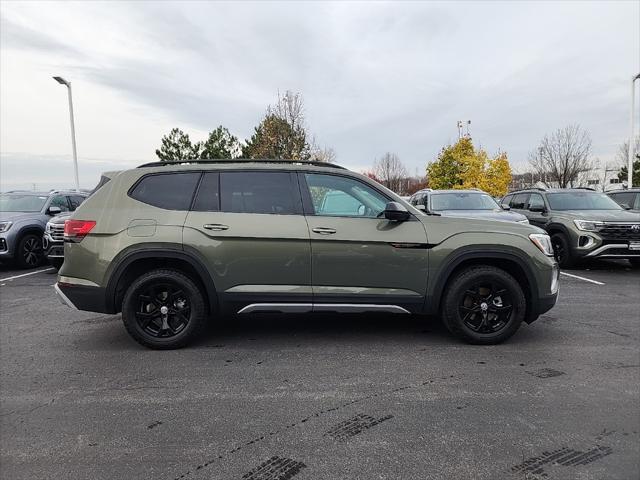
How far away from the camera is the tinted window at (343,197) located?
172 inches

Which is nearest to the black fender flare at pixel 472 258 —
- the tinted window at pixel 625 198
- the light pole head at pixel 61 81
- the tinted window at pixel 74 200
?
the tinted window at pixel 625 198

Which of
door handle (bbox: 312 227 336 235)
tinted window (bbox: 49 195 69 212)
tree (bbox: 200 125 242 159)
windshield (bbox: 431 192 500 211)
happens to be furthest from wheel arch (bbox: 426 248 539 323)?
tree (bbox: 200 125 242 159)

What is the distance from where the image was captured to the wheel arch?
4293mm

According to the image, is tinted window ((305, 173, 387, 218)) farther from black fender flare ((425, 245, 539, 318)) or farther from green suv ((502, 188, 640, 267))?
green suv ((502, 188, 640, 267))

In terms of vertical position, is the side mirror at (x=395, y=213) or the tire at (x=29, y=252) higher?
the side mirror at (x=395, y=213)

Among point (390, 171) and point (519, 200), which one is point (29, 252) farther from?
point (390, 171)

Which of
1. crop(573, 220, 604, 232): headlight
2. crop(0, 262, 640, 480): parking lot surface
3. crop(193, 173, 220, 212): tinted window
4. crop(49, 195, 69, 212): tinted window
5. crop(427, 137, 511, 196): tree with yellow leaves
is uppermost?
crop(427, 137, 511, 196): tree with yellow leaves

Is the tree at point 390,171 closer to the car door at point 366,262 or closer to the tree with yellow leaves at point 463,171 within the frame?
the tree with yellow leaves at point 463,171

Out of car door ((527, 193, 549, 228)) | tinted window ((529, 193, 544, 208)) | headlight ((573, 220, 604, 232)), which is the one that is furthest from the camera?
tinted window ((529, 193, 544, 208))

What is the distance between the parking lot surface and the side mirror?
130 cm

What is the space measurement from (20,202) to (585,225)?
42.7 ft

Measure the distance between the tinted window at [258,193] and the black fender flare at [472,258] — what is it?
1.57 meters

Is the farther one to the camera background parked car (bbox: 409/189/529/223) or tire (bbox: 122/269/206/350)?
background parked car (bbox: 409/189/529/223)

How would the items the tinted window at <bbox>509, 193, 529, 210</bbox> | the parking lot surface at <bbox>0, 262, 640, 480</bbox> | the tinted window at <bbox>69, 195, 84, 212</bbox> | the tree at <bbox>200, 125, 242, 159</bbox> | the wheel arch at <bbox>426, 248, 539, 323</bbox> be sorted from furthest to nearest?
the tree at <bbox>200, 125, 242, 159</bbox> < the tinted window at <bbox>69, 195, 84, 212</bbox> < the tinted window at <bbox>509, 193, 529, 210</bbox> < the wheel arch at <bbox>426, 248, 539, 323</bbox> < the parking lot surface at <bbox>0, 262, 640, 480</bbox>
